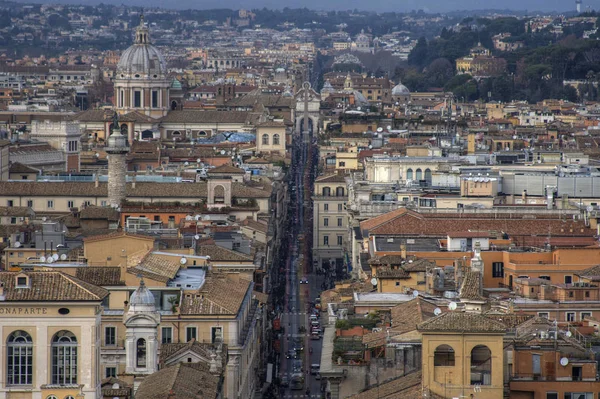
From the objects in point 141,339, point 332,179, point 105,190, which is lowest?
point 141,339

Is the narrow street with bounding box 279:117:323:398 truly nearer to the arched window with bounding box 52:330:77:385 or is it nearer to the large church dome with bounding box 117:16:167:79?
the arched window with bounding box 52:330:77:385

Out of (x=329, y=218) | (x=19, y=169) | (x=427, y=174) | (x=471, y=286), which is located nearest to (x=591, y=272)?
(x=471, y=286)

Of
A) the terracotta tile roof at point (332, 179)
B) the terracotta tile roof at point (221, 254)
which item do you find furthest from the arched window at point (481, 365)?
the terracotta tile roof at point (332, 179)

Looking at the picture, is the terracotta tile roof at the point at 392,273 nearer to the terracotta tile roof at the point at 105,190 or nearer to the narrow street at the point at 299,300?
the narrow street at the point at 299,300

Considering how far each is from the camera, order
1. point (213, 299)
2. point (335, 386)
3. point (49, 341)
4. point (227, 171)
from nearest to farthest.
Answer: point (49, 341), point (335, 386), point (213, 299), point (227, 171)

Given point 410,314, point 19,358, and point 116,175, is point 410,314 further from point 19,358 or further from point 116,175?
point 116,175

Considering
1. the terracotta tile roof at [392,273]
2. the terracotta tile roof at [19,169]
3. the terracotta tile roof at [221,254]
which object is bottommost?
the terracotta tile roof at [392,273]
